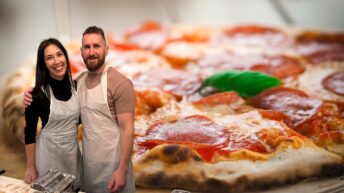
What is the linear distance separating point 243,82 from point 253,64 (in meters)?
0.41

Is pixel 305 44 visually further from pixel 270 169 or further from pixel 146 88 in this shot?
pixel 270 169

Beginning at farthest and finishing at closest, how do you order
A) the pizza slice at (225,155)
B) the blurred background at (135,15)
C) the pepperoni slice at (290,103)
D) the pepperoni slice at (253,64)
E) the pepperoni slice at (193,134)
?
the blurred background at (135,15)
the pepperoni slice at (253,64)
the pepperoni slice at (290,103)
the pepperoni slice at (193,134)
the pizza slice at (225,155)

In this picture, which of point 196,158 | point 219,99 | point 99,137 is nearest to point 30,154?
point 99,137

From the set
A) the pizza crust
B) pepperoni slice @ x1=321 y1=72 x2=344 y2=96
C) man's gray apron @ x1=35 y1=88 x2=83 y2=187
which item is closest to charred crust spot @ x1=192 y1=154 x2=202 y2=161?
the pizza crust

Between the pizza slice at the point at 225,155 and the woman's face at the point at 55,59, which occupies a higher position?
the woman's face at the point at 55,59

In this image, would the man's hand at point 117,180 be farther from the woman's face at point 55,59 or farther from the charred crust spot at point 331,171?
the charred crust spot at point 331,171

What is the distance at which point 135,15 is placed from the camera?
4.15m

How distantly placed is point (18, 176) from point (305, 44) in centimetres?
181

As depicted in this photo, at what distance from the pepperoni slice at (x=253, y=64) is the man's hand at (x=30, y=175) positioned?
3.44 feet

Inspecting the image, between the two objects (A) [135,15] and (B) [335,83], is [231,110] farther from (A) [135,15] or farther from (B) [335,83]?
(A) [135,15]

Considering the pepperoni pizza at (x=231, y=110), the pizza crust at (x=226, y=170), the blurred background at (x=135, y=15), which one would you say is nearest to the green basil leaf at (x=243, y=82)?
the pepperoni pizza at (x=231, y=110)

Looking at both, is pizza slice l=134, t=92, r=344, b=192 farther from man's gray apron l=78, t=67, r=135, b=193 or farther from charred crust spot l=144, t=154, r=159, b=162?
man's gray apron l=78, t=67, r=135, b=193

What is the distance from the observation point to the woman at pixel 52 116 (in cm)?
132

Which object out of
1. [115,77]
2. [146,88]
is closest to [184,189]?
[115,77]
